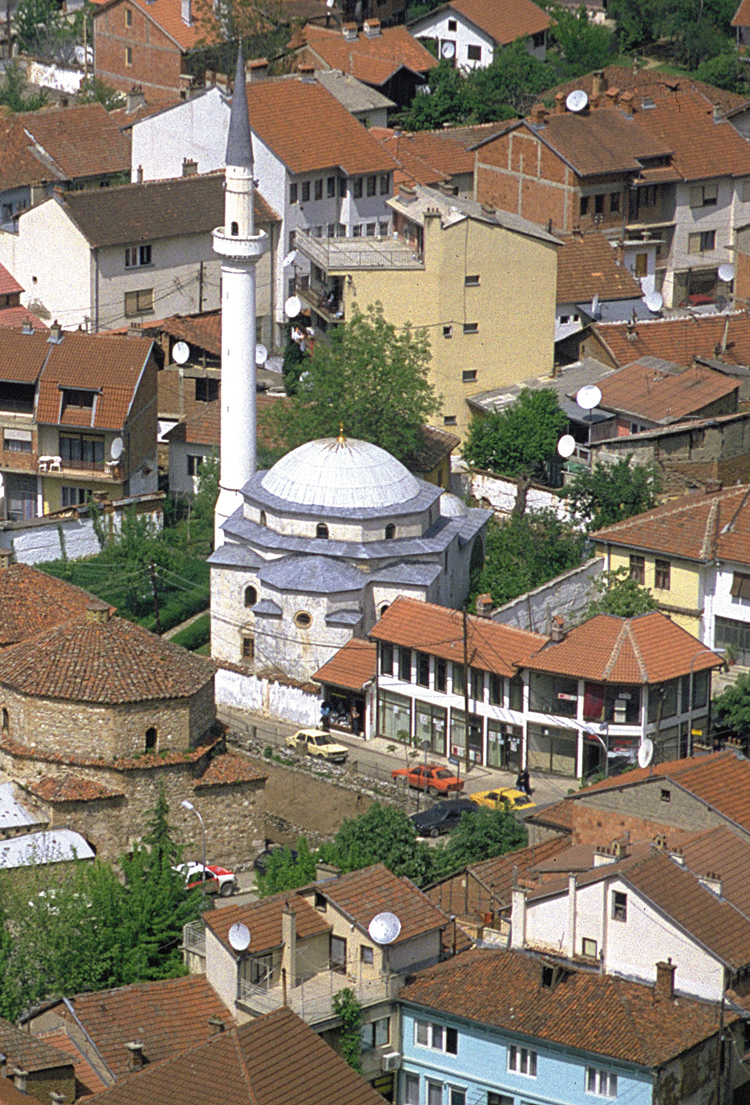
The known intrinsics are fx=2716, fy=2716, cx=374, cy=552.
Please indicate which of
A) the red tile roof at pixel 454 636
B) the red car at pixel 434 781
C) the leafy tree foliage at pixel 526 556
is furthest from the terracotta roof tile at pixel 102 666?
the leafy tree foliage at pixel 526 556

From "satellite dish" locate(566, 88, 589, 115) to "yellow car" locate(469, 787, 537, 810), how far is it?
134 feet

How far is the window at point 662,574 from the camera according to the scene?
245 feet

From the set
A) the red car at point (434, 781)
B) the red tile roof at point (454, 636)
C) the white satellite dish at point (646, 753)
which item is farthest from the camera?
the red tile roof at point (454, 636)

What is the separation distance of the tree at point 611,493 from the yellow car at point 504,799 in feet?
42.1

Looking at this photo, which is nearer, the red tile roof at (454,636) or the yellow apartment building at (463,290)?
the red tile roof at (454,636)

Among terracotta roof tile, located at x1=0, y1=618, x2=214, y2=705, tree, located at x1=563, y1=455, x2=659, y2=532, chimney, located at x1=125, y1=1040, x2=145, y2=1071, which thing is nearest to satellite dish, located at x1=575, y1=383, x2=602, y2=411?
tree, located at x1=563, y1=455, x2=659, y2=532

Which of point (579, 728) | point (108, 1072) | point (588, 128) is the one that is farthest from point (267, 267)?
point (108, 1072)

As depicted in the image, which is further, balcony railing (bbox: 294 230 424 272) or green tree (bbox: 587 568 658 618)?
balcony railing (bbox: 294 230 424 272)

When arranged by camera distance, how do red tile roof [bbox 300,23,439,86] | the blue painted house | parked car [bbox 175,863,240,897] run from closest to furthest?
the blue painted house, parked car [bbox 175,863,240,897], red tile roof [bbox 300,23,439,86]

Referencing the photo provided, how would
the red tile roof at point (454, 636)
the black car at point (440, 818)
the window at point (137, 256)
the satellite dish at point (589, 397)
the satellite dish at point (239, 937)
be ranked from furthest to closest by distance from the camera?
the window at point (137, 256), the satellite dish at point (589, 397), the red tile roof at point (454, 636), the black car at point (440, 818), the satellite dish at point (239, 937)

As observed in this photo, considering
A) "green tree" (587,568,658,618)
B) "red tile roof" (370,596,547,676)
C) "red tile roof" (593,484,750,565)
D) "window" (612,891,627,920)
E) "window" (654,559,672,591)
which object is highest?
"red tile roof" (593,484,750,565)

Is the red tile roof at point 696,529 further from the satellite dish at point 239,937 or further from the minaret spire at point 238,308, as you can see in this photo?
the satellite dish at point 239,937

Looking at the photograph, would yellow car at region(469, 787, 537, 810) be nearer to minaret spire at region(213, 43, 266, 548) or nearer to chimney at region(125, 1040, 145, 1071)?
minaret spire at region(213, 43, 266, 548)

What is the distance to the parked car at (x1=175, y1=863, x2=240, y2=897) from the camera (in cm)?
6462
